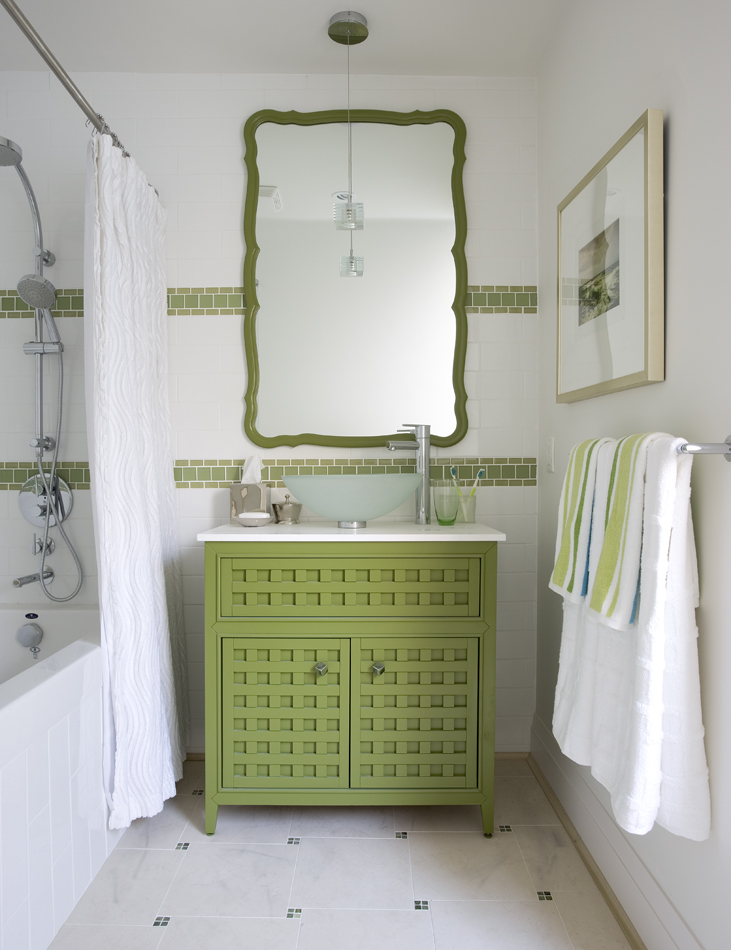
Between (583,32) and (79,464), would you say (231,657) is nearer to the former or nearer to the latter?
(79,464)

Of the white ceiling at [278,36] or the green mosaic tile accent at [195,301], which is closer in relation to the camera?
the white ceiling at [278,36]

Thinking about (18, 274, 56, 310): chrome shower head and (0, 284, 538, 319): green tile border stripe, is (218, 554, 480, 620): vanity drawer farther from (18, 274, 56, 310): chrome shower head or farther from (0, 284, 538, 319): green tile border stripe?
(18, 274, 56, 310): chrome shower head

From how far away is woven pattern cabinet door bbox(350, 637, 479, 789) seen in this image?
6.16ft

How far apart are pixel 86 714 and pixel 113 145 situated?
160 centimetres

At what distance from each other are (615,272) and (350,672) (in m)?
1.32

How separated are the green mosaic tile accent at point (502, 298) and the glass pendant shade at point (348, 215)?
0.48 meters

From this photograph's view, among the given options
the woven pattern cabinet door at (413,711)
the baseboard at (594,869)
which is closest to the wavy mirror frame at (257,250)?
the woven pattern cabinet door at (413,711)

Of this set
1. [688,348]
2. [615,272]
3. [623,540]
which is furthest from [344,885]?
[615,272]

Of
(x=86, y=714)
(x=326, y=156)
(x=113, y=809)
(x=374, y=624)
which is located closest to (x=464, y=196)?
(x=326, y=156)

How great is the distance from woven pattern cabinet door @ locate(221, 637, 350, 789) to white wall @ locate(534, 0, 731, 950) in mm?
771

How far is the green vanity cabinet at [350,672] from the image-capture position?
73.6 inches

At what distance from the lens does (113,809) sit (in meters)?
1.80

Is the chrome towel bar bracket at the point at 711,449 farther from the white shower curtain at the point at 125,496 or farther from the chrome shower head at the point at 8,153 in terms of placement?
the chrome shower head at the point at 8,153

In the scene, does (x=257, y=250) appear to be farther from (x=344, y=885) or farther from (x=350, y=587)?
(x=344, y=885)
